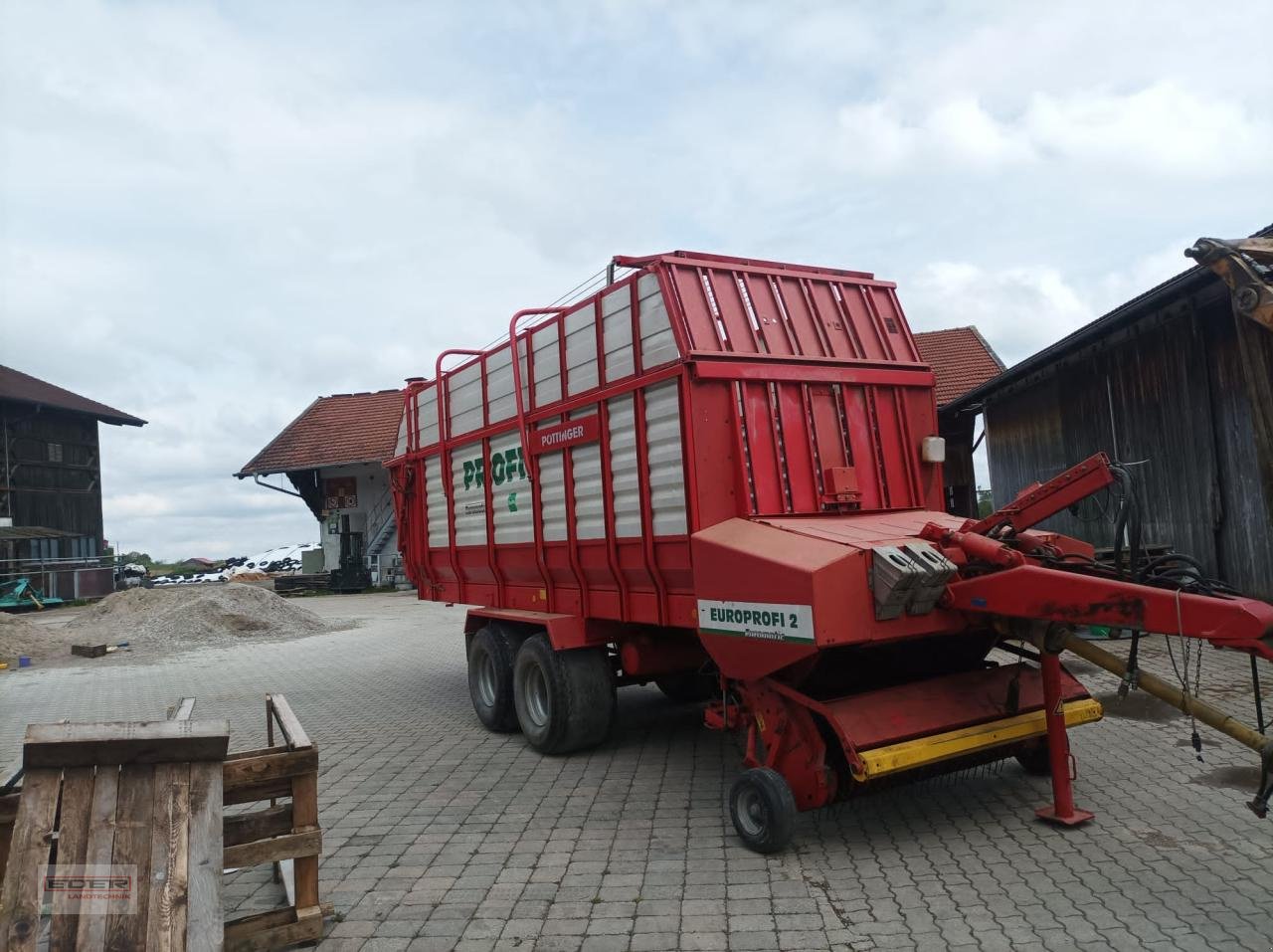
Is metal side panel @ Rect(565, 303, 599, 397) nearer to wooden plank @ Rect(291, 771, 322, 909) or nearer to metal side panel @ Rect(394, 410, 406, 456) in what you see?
wooden plank @ Rect(291, 771, 322, 909)

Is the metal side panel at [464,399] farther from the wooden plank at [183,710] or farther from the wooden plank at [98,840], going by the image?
the wooden plank at [98,840]

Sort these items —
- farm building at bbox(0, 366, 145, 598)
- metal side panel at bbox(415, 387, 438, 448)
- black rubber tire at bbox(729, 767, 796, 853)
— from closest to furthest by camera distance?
black rubber tire at bbox(729, 767, 796, 853) < metal side panel at bbox(415, 387, 438, 448) < farm building at bbox(0, 366, 145, 598)

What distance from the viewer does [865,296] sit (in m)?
6.42

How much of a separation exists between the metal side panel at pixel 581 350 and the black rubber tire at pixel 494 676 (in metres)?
2.27

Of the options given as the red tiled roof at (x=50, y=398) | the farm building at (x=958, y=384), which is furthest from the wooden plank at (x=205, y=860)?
the red tiled roof at (x=50, y=398)

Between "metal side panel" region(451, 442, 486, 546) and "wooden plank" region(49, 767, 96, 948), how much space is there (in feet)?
15.8

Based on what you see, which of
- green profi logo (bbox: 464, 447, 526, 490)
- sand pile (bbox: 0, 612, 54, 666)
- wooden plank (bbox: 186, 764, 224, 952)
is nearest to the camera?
wooden plank (bbox: 186, 764, 224, 952)

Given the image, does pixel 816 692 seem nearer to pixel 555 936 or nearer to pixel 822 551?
pixel 822 551

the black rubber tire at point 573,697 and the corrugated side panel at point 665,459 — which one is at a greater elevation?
the corrugated side panel at point 665,459

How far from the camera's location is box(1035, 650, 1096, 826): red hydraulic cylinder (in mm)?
4629

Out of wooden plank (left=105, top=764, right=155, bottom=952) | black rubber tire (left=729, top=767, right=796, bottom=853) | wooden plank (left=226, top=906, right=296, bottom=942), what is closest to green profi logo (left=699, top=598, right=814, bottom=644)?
black rubber tire (left=729, top=767, right=796, bottom=853)

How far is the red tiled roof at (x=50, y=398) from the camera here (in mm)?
30344

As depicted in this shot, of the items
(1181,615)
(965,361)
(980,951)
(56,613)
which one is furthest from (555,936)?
(56,613)

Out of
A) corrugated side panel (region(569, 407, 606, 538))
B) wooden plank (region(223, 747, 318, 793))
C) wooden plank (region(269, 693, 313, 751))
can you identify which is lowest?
wooden plank (region(223, 747, 318, 793))
